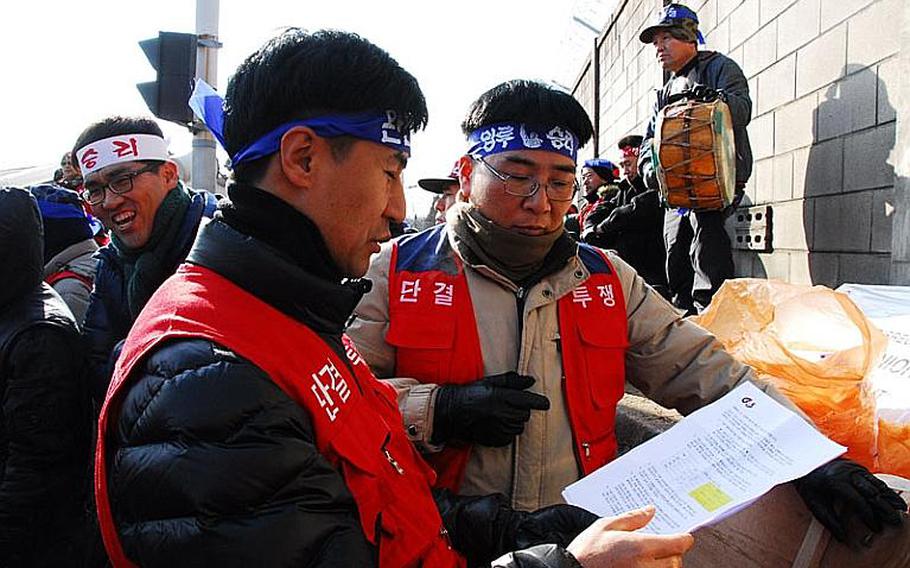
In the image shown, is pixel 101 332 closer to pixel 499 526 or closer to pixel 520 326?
pixel 520 326

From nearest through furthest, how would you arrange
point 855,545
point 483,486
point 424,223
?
point 855,545, point 483,486, point 424,223

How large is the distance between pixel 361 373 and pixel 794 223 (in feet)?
14.0

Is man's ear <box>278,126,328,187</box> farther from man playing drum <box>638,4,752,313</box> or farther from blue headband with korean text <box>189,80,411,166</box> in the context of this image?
man playing drum <box>638,4,752,313</box>

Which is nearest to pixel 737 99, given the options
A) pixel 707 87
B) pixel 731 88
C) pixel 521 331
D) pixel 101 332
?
pixel 731 88

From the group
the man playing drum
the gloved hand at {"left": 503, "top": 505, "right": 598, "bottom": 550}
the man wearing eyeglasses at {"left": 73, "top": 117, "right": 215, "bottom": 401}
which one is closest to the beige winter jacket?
the gloved hand at {"left": 503, "top": 505, "right": 598, "bottom": 550}

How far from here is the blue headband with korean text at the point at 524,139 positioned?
2.10 m

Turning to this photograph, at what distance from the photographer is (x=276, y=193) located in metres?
1.16

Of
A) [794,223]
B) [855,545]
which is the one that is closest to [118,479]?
[855,545]

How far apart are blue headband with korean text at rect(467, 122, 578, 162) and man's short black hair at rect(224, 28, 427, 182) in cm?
92

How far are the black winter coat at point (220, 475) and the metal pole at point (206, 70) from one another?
526cm

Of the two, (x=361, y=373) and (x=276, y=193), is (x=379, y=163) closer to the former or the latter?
(x=276, y=193)

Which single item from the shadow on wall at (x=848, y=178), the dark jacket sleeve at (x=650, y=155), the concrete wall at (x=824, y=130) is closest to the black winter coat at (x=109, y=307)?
the dark jacket sleeve at (x=650, y=155)

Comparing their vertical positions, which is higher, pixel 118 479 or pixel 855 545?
pixel 118 479

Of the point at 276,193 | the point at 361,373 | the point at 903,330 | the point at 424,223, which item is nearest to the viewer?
the point at 276,193
